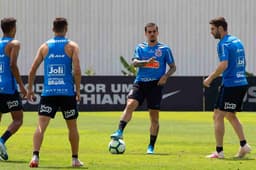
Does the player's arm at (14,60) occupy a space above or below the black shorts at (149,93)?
above

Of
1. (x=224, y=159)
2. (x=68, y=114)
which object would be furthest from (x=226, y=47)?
(x=68, y=114)

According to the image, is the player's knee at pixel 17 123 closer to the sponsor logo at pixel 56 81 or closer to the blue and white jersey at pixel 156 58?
the sponsor logo at pixel 56 81

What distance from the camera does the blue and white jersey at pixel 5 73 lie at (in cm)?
1334

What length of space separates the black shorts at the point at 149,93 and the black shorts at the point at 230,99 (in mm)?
1448

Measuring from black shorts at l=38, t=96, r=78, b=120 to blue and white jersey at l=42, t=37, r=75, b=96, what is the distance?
76mm

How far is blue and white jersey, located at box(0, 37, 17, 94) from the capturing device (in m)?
13.3

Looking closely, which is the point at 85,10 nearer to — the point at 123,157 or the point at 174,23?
the point at 174,23

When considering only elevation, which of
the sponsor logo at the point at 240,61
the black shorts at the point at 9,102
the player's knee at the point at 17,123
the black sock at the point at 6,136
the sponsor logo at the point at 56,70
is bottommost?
the black sock at the point at 6,136

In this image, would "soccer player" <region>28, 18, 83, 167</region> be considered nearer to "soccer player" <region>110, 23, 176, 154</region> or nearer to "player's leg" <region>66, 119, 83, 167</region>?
"player's leg" <region>66, 119, 83, 167</region>

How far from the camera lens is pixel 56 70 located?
1207cm

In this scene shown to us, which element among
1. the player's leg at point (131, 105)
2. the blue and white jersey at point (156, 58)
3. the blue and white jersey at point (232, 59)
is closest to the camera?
the blue and white jersey at point (232, 59)

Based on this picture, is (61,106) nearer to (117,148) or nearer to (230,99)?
(117,148)

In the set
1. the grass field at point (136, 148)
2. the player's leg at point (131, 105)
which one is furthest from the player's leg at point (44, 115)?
the player's leg at point (131, 105)

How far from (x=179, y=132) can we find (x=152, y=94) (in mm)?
5704
